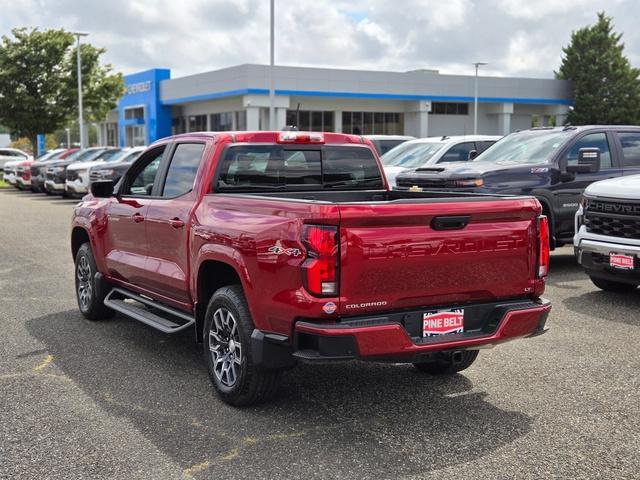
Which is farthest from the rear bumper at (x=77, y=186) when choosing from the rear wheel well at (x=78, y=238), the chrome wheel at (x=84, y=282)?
the chrome wheel at (x=84, y=282)

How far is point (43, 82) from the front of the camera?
4441 cm

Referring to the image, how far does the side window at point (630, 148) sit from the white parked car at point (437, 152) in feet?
12.3

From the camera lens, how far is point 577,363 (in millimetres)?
6203

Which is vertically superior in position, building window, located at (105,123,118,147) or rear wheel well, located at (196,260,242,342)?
building window, located at (105,123,118,147)

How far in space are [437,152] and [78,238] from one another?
28.2 ft

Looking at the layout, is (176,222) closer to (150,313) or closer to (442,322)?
(150,313)

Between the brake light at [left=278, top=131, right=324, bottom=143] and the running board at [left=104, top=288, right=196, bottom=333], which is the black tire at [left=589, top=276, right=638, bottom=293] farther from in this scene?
the running board at [left=104, top=288, right=196, bottom=333]

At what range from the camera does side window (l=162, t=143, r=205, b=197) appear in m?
6.05

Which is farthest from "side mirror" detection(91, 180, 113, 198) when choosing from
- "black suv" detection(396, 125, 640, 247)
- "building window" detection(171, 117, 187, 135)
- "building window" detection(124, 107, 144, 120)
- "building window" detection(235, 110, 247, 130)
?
"building window" detection(124, 107, 144, 120)

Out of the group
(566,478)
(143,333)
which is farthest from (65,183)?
(566,478)

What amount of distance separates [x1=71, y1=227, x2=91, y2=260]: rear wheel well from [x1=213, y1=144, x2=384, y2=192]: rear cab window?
2.89 m

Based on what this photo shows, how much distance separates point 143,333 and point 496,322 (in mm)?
3673

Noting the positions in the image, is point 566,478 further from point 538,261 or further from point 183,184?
point 183,184

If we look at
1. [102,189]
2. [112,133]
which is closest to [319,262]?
[102,189]
